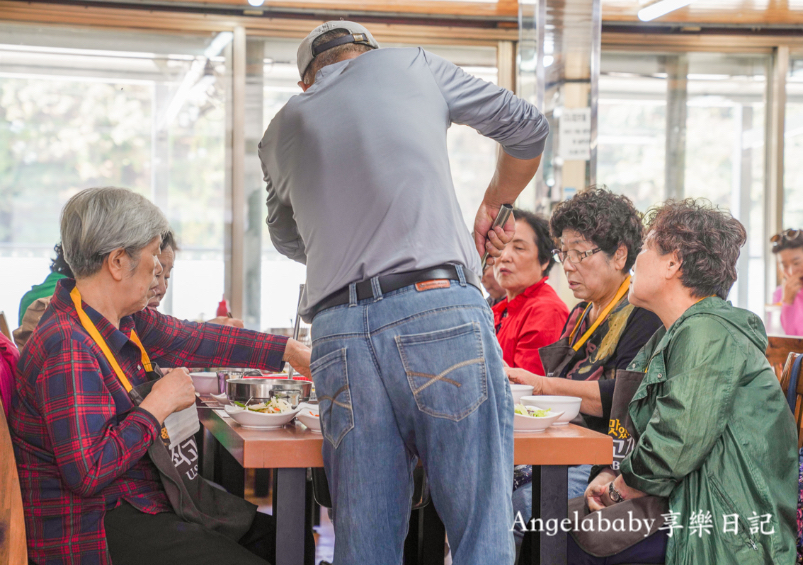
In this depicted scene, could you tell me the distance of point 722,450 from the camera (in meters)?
1.53

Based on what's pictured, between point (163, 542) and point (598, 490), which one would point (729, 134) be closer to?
point (598, 490)

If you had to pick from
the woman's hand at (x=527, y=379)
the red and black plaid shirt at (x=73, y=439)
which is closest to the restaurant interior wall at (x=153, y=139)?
the woman's hand at (x=527, y=379)

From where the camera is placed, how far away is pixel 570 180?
14.3 feet

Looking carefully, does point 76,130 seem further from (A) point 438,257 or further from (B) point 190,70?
(A) point 438,257

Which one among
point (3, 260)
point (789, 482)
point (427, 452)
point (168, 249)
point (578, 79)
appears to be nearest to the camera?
point (427, 452)

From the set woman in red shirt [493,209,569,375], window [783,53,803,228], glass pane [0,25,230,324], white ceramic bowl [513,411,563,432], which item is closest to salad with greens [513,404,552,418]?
white ceramic bowl [513,411,563,432]

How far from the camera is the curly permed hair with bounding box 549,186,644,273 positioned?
7.88 ft

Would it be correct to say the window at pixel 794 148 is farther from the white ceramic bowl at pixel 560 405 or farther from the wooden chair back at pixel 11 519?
the wooden chair back at pixel 11 519

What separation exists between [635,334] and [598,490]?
55cm

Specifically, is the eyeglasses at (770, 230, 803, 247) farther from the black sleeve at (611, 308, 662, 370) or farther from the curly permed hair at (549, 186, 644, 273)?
the black sleeve at (611, 308, 662, 370)

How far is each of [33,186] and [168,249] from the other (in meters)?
2.47

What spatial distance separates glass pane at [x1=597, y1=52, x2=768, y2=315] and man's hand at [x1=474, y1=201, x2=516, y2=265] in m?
3.70

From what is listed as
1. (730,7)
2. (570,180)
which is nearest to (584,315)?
(570,180)

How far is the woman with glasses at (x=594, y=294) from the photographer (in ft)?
7.06
